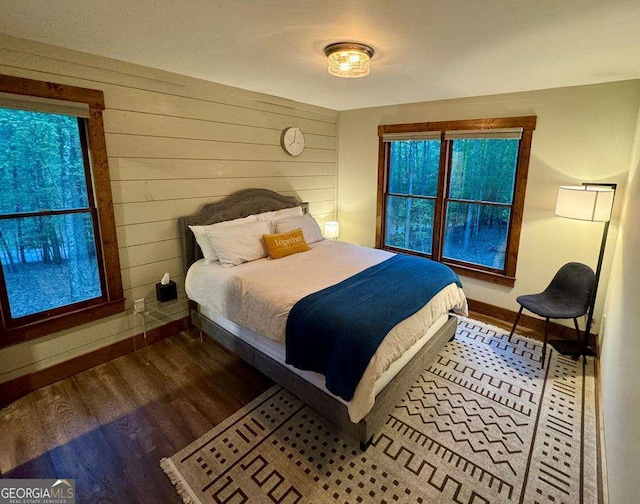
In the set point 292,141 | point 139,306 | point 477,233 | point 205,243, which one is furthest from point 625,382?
point 292,141

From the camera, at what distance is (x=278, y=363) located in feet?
7.96

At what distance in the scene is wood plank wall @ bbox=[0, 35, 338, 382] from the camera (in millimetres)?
2428

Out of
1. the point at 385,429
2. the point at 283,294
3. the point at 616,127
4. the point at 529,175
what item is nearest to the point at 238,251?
the point at 283,294

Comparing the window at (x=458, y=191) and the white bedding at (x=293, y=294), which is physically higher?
the window at (x=458, y=191)

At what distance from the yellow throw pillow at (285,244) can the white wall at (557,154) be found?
2.00 meters

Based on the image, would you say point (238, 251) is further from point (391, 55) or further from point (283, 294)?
point (391, 55)

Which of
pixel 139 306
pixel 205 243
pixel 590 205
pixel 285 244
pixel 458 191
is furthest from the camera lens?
pixel 458 191

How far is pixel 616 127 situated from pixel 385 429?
3089mm

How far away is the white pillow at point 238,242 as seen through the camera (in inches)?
118

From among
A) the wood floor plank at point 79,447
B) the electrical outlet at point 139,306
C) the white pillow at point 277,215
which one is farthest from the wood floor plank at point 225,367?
the white pillow at point 277,215

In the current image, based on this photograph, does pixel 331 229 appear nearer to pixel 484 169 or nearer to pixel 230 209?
pixel 230 209

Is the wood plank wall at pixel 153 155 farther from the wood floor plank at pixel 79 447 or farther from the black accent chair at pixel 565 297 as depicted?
the black accent chair at pixel 565 297

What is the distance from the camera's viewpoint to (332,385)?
192 centimetres

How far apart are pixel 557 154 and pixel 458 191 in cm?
100
